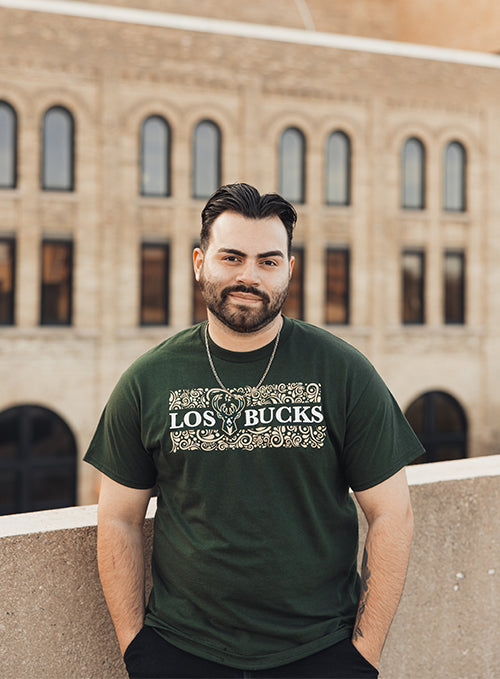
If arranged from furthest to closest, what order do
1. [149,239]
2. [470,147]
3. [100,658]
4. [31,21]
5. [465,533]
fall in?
[470,147] < [149,239] < [31,21] < [465,533] < [100,658]

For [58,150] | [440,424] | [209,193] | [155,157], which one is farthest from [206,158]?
[440,424]

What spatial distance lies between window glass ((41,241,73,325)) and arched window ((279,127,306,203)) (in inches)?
234

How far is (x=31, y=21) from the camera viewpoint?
16453 mm

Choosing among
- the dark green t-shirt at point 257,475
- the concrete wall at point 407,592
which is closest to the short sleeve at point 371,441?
the dark green t-shirt at point 257,475

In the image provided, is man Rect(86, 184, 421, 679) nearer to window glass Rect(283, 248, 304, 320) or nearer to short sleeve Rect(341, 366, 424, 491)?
short sleeve Rect(341, 366, 424, 491)

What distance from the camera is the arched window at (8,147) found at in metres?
16.8

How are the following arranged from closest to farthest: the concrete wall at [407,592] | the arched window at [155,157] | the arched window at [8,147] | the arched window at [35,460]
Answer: the concrete wall at [407,592] → the arched window at [35,460] → the arched window at [8,147] → the arched window at [155,157]

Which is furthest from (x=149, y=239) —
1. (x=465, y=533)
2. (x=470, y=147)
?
(x=465, y=533)

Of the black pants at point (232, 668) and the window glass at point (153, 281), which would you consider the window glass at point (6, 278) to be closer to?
the window glass at point (153, 281)

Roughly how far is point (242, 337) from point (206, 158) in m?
16.8

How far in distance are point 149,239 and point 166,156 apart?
222cm

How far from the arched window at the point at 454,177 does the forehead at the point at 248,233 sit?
1936 cm

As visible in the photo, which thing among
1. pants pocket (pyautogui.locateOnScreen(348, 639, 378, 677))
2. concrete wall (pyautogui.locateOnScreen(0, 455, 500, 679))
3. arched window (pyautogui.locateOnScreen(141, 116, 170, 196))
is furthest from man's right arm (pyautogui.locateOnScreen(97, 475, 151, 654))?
arched window (pyautogui.locateOnScreen(141, 116, 170, 196))

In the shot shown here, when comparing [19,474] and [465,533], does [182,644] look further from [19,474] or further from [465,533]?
[19,474]
